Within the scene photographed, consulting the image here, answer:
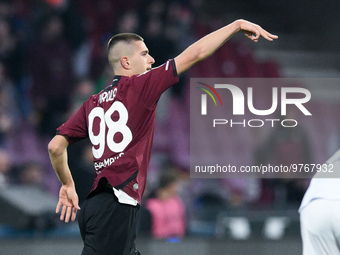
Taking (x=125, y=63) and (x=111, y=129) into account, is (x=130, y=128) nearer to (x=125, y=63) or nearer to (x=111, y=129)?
(x=111, y=129)

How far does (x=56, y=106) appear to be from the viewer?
361 inches

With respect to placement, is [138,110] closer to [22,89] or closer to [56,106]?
[56,106]

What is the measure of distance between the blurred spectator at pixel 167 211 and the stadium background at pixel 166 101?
282 millimetres

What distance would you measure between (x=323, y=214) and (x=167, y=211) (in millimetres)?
3129

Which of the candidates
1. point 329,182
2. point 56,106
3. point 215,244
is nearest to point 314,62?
point 56,106

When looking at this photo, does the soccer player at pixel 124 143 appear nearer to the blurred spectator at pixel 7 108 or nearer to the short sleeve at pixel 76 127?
the short sleeve at pixel 76 127

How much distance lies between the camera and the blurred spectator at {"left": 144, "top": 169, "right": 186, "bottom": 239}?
6.66m

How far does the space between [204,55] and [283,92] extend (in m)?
6.83

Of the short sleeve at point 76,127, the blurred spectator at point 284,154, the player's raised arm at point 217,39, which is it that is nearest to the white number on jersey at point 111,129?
the short sleeve at point 76,127

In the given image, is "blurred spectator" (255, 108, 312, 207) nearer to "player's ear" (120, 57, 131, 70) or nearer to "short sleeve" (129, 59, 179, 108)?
"player's ear" (120, 57, 131, 70)

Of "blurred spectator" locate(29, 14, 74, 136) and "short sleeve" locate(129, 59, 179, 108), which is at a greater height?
"blurred spectator" locate(29, 14, 74, 136)

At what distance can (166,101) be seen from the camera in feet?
32.2

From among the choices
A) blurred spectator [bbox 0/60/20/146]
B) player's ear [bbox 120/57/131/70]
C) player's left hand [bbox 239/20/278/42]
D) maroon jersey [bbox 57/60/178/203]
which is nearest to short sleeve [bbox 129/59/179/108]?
maroon jersey [bbox 57/60/178/203]

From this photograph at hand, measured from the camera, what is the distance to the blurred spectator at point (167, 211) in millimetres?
6664
